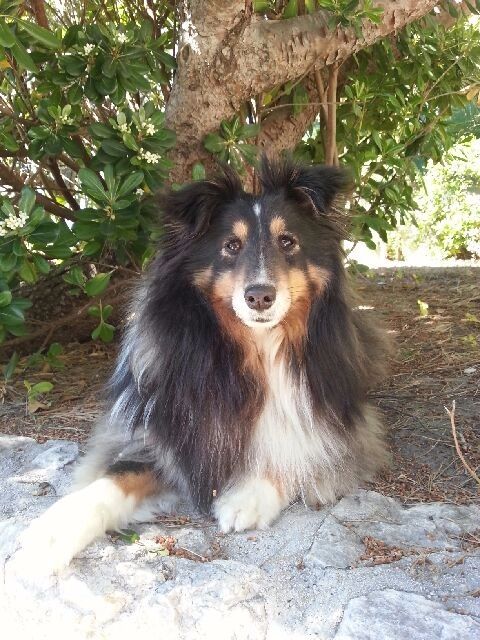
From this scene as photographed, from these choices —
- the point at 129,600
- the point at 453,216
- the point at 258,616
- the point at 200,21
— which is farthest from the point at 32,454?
the point at 453,216

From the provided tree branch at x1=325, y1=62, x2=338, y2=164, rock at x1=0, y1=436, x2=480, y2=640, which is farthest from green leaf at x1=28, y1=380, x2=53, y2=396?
tree branch at x1=325, y1=62, x2=338, y2=164

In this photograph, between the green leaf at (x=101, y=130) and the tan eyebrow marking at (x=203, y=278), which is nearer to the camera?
the tan eyebrow marking at (x=203, y=278)

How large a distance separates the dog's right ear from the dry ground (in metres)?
1.37

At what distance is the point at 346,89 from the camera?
14.7 ft

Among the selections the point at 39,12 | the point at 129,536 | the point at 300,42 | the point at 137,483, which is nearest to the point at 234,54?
the point at 300,42

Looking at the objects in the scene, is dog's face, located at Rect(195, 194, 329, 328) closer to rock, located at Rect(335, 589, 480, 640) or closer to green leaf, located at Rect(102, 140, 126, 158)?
green leaf, located at Rect(102, 140, 126, 158)

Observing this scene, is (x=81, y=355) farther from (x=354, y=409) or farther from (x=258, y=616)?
(x=258, y=616)

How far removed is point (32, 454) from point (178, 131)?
1.98 meters

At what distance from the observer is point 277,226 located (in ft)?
9.43

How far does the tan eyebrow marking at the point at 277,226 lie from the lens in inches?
113

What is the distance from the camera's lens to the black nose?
8.70 ft

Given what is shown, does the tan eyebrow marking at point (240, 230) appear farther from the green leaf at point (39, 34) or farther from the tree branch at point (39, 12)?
the tree branch at point (39, 12)

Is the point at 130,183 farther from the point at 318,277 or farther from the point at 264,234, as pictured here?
the point at 318,277

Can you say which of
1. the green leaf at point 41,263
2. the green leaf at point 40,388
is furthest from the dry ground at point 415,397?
the green leaf at point 41,263
